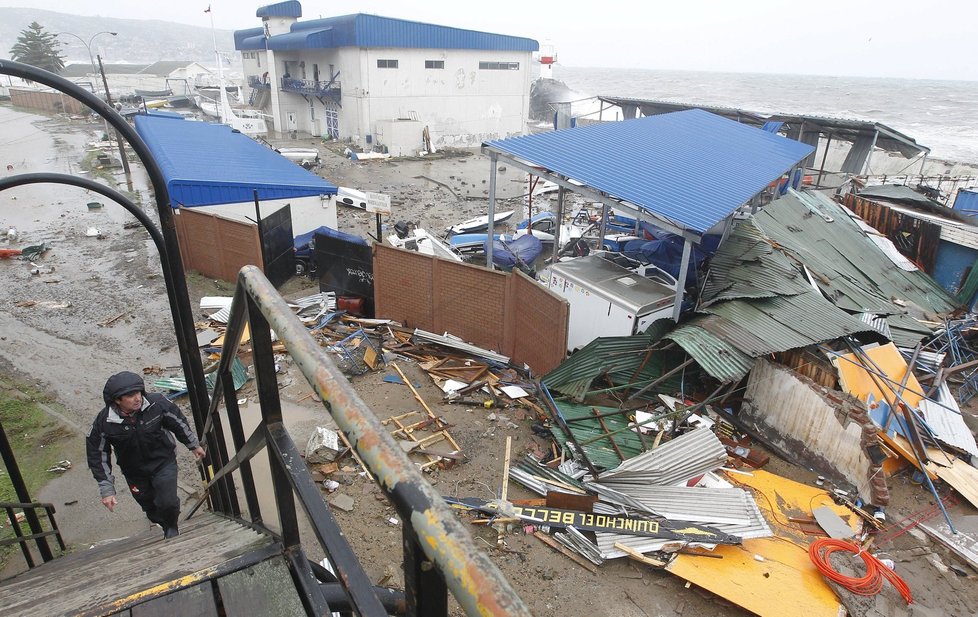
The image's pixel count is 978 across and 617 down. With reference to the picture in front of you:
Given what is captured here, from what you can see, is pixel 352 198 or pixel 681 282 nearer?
pixel 681 282

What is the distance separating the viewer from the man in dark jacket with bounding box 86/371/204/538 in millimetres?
4324

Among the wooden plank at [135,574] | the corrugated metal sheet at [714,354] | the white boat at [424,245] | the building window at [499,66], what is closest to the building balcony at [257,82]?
the building window at [499,66]

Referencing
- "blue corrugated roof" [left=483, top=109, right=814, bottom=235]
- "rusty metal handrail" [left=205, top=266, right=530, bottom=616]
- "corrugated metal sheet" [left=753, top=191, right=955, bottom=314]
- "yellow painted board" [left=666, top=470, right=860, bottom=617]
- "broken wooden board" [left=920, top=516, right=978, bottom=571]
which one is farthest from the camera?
"corrugated metal sheet" [left=753, top=191, right=955, bottom=314]

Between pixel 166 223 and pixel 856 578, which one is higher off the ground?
pixel 166 223

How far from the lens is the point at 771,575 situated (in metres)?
5.85

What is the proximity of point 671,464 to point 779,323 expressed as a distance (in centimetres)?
348

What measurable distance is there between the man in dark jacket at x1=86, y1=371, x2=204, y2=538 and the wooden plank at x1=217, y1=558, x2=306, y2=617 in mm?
2516

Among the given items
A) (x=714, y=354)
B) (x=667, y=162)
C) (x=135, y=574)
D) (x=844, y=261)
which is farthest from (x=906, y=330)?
(x=135, y=574)

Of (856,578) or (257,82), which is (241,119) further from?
(856,578)

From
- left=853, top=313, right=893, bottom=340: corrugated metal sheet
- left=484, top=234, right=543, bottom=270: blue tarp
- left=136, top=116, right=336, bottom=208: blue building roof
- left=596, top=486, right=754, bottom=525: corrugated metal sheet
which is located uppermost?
left=136, top=116, right=336, bottom=208: blue building roof

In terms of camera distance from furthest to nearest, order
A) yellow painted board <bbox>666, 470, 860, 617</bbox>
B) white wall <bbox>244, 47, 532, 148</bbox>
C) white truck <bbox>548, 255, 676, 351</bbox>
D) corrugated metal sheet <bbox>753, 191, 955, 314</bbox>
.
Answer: white wall <bbox>244, 47, 532, 148</bbox>, corrugated metal sheet <bbox>753, 191, 955, 314</bbox>, white truck <bbox>548, 255, 676, 351</bbox>, yellow painted board <bbox>666, 470, 860, 617</bbox>

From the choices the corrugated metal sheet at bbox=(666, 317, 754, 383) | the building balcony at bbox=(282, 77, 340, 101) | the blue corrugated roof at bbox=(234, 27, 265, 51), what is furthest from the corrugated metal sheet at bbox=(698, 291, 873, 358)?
the blue corrugated roof at bbox=(234, 27, 265, 51)

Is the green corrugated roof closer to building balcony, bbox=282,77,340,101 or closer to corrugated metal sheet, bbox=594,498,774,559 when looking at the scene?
corrugated metal sheet, bbox=594,498,774,559

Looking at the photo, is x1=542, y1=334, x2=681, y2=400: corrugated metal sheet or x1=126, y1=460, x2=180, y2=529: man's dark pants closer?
x1=126, y1=460, x2=180, y2=529: man's dark pants
